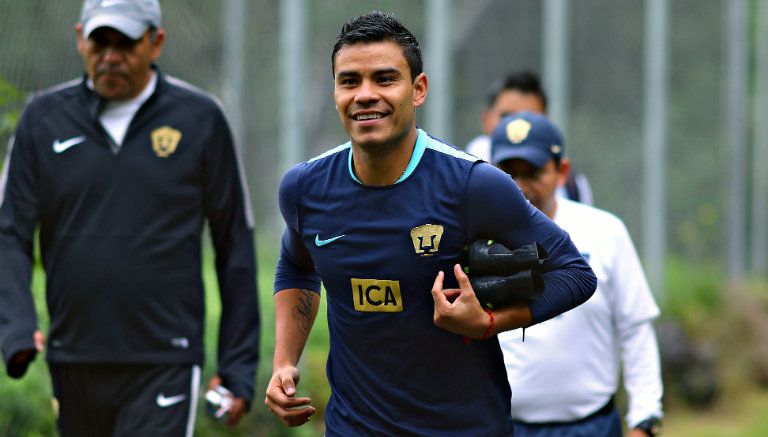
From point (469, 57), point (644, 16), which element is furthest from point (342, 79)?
point (644, 16)

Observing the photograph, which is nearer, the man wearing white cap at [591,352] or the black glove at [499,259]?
the black glove at [499,259]

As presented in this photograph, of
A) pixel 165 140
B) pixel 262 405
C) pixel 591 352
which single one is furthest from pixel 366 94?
pixel 262 405

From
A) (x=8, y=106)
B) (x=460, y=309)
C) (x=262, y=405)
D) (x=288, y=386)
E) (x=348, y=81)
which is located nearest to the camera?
(x=460, y=309)

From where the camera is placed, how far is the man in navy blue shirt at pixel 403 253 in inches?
173

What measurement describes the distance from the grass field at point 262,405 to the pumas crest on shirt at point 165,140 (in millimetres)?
2258

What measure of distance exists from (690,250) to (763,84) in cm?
401

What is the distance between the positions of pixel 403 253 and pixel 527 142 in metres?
1.80

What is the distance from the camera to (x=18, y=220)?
5.98 m

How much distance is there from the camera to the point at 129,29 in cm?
586

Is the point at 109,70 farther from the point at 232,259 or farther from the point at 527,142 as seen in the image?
the point at 527,142

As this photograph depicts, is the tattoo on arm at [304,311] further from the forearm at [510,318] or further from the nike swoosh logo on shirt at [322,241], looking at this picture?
the forearm at [510,318]

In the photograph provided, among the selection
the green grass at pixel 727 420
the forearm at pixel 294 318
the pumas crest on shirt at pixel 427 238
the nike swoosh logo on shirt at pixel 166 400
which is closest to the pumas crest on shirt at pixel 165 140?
the nike swoosh logo on shirt at pixel 166 400

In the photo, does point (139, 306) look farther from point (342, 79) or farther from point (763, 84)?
point (763, 84)

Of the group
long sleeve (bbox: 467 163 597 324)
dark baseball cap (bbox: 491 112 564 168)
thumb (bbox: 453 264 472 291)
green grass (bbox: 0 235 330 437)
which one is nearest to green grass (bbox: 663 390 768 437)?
green grass (bbox: 0 235 330 437)
